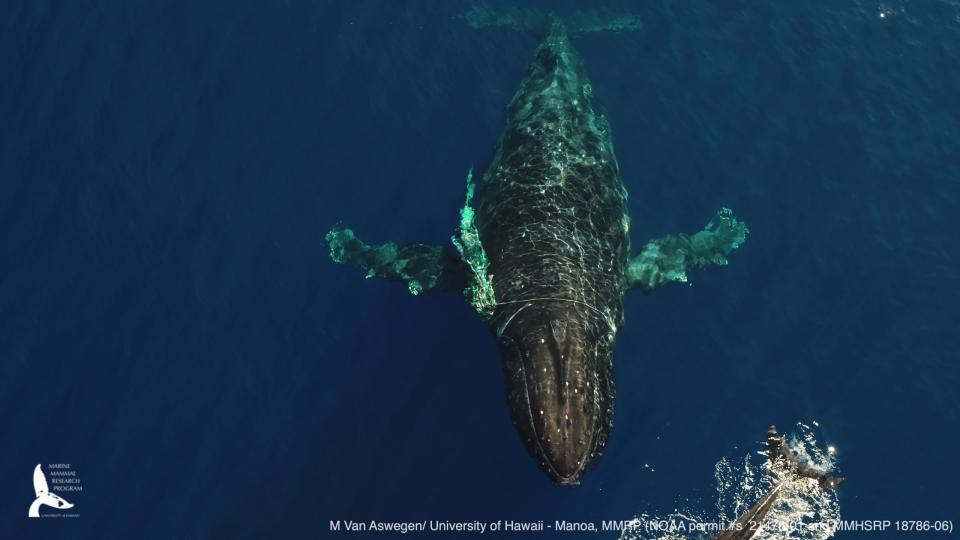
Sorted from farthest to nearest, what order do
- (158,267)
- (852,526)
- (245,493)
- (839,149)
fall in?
(839,149) < (158,267) < (245,493) < (852,526)

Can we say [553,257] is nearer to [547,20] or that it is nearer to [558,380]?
[558,380]

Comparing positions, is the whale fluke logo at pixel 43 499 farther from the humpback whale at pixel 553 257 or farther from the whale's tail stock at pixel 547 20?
the whale's tail stock at pixel 547 20

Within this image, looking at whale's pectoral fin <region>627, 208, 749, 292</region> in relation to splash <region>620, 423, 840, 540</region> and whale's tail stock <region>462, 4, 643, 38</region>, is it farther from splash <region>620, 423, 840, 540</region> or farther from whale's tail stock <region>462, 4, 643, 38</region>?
whale's tail stock <region>462, 4, 643, 38</region>

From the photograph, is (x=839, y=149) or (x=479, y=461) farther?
(x=839, y=149)

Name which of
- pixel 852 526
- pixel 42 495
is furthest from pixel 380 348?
pixel 852 526

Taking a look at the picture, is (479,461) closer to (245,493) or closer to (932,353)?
(245,493)

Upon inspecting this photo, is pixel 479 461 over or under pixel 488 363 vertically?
under
